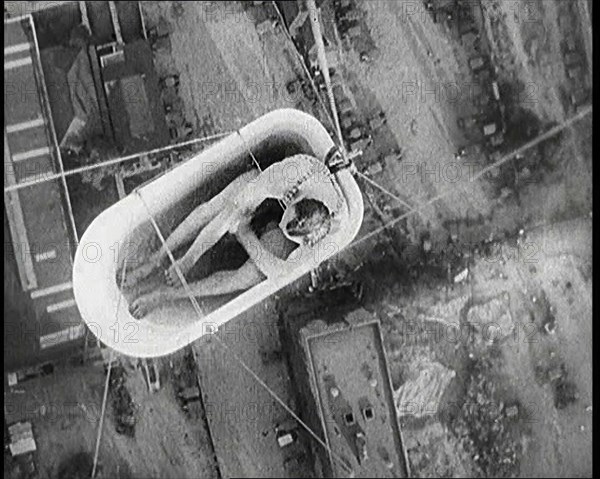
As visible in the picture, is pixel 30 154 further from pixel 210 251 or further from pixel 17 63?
pixel 210 251

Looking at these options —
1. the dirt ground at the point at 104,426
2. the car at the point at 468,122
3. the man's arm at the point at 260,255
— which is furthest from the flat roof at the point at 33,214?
the car at the point at 468,122

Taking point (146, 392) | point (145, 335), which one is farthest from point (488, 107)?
point (146, 392)

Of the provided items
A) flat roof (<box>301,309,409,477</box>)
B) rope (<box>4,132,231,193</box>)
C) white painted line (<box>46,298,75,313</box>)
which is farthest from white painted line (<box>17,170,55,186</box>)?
flat roof (<box>301,309,409,477</box>)

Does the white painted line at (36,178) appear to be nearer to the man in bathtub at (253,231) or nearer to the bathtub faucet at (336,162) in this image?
the man in bathtub at (253,231)

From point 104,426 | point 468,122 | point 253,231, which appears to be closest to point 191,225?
point 253,231

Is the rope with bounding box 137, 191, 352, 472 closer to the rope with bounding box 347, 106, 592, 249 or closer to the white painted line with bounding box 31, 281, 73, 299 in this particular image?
the white painted line with bounding box 31, 281, 73, 299
